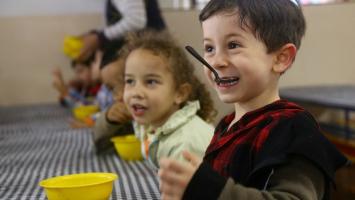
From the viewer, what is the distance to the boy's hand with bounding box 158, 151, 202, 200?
0.64 metres

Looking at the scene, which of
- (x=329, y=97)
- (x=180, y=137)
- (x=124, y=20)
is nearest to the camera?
(x=180, y=137)

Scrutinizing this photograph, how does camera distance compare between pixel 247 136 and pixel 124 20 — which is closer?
pixel 247 136

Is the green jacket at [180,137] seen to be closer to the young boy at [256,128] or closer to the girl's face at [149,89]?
the girl's face at [149,89]

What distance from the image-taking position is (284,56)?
2.74 ft

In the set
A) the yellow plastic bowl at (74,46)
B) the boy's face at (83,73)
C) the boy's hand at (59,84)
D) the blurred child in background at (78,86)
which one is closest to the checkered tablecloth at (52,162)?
the yellow plastic bowl at (74,46)

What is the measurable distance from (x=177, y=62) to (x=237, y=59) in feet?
2.35

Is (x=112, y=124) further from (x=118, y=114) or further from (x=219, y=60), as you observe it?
(x=219, y=60)

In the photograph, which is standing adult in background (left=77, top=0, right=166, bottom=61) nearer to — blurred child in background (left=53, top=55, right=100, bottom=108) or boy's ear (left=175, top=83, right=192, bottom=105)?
blurred child in background (left=53, top=55, right=100, bottom=108)

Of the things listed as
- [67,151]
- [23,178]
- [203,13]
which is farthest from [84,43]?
[203,13]

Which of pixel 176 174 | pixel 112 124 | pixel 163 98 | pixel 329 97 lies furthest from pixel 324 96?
pixel 176 174

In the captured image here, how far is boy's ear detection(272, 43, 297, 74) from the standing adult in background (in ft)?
5.16

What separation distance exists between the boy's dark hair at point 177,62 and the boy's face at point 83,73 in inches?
78.5

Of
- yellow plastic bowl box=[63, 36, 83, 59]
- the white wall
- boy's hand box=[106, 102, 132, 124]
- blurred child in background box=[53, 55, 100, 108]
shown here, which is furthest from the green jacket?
the white wall

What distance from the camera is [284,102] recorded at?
0.81 m
